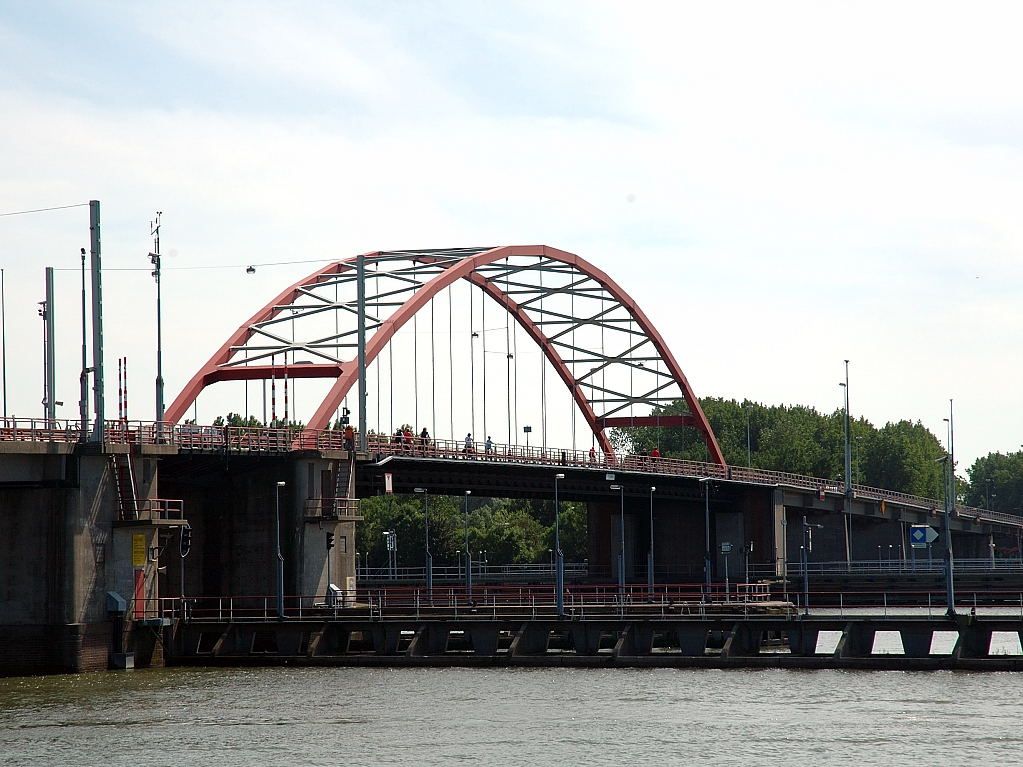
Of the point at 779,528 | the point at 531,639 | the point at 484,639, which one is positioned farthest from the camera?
the point at 779,528

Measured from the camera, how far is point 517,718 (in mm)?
54375

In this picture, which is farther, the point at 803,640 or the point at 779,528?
the point at 779,528

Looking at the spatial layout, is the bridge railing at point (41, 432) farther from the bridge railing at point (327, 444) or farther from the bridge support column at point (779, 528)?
the bridge support column at point (779, 528)

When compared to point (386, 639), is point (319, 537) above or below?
above

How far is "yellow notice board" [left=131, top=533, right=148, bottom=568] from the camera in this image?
2781 inches

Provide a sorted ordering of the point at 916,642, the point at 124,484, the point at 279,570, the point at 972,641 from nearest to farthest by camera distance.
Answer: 1. the point at 972,641
2. the point at 916,642
3. the point at 124,484
4. the point at 279,570

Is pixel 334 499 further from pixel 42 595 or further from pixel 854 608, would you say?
pixel 854 608

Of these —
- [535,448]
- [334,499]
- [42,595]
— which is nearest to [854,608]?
[535,448]

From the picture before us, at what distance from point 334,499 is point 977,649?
31484 mm

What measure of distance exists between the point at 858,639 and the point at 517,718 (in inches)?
684

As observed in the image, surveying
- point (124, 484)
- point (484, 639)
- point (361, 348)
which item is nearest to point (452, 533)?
point (361, 348)

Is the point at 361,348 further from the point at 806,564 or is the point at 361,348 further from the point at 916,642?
the point at 916,642

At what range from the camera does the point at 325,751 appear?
4947 centimetres

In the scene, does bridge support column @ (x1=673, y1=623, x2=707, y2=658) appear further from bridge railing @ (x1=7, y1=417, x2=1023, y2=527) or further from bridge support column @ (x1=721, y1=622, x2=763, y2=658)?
bridge railing @ (x1=7, y1=417, x2=1023, y2=527)
